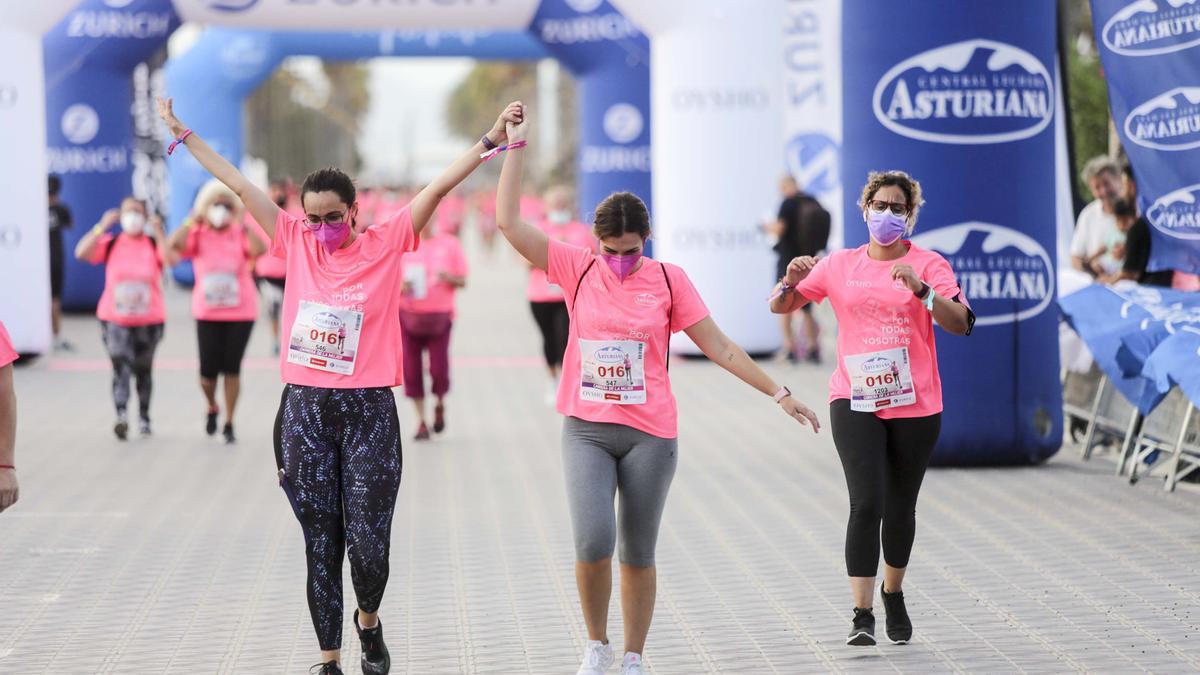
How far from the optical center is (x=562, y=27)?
2009 centimetres

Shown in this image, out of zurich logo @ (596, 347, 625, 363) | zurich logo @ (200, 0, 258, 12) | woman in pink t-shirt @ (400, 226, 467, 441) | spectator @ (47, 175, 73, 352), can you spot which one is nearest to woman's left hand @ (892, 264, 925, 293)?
zurich logo @ (596, 347, 625, 363)

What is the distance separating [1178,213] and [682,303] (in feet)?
16.5

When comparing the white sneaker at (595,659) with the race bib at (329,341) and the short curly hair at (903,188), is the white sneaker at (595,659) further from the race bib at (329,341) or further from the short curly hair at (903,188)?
the short curly hair at (903,188)

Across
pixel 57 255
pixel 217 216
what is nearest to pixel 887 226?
pixel 217 216

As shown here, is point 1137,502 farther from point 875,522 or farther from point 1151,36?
point 875,522

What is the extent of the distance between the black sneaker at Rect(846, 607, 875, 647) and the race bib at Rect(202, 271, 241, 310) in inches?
266

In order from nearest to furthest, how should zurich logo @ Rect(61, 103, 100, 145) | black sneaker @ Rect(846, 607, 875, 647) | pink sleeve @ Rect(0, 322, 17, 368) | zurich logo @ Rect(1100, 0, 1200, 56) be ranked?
pink sleeve @ Rect(0, 322, 17, 368)
black sneaker @ Rect(846, 607, 875, 647)
zurich logo @ Rect(1100, 0, 1200, 56)
zurich logo @ Rect(61, 103, 100, 145)

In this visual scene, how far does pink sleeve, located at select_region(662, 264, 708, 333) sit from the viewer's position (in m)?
5.65

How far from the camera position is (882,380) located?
6.16m

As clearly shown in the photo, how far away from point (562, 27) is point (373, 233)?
14848 mm

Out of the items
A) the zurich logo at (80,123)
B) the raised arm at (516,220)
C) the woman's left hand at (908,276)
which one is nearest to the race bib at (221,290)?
the raised arm at (516,220)

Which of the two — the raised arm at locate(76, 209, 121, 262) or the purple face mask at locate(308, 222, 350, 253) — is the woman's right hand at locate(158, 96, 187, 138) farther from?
the raised arm at locate(76, 209, 121, 262)

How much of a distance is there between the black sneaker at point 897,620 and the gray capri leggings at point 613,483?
1.12 m

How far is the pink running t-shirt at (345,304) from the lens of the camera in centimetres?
548
